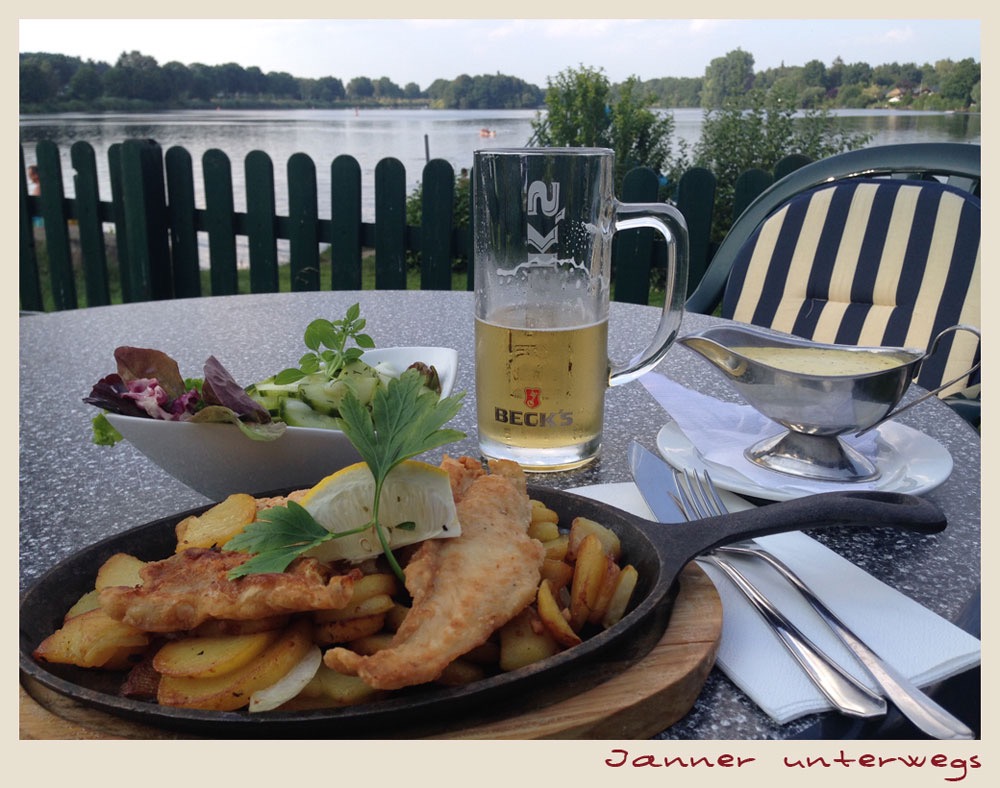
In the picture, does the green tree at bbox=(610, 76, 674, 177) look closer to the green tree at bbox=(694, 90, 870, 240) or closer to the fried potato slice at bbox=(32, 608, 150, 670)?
the green tree at bbox=(694, 90, 870, 240)

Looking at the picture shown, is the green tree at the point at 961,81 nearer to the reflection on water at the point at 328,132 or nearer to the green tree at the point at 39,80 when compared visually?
the reflection on water at the point at 328,132

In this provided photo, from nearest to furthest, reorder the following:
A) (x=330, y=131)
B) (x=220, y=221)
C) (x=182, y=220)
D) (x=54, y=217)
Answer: (x=220, y=221), (x=182, y=220), (x=54, y=217), (x=330, y=131)

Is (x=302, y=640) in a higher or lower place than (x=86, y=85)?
lower

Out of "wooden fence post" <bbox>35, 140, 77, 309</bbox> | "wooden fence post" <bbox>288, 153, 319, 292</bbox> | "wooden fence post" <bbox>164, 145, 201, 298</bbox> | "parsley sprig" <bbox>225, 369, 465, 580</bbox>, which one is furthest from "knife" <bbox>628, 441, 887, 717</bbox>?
"wooden fence post" <bbox>35, 140, 77, 309</bbox>

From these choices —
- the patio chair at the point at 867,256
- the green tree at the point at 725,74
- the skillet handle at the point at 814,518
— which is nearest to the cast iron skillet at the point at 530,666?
the skillet handle at the point at 814,518

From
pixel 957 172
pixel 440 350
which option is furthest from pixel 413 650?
pixel 957 172

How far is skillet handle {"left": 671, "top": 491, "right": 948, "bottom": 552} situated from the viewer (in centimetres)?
81

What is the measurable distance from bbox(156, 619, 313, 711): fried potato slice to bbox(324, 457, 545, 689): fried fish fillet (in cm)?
5

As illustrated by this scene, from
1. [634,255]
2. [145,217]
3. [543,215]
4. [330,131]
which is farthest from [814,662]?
[330,131]

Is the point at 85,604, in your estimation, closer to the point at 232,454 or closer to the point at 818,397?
the point at 232,454

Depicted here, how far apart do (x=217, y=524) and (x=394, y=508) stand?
19cm

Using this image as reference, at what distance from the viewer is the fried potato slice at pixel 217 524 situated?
0.78 meters

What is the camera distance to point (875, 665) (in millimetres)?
696

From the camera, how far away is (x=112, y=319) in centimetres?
205
